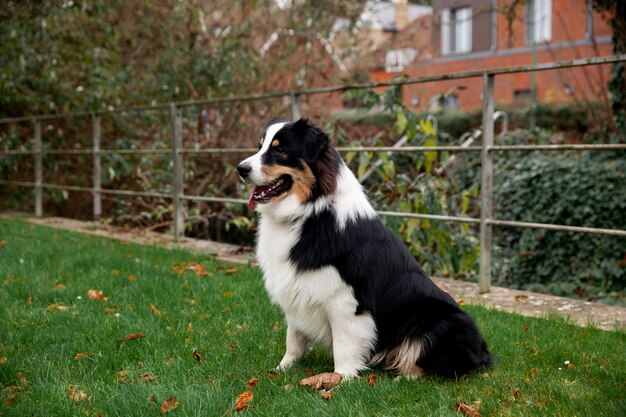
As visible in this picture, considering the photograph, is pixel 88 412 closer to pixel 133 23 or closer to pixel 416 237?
pixel 416 237

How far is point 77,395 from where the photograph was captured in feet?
10.00

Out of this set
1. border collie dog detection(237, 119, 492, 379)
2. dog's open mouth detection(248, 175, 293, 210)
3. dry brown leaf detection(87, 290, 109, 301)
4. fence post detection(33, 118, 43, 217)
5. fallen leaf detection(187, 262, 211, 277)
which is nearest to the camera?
border collie dog detection(237, 119, 492, 379)

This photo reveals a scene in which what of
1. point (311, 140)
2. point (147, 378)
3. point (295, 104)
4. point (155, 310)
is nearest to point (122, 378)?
point (147, 378)

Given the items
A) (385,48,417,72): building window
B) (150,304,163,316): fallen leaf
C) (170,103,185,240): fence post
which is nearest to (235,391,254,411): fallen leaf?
(150,304,163,316): fallen leaf

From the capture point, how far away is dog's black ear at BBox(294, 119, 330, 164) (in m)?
3.40

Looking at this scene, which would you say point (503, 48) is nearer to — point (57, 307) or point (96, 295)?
point (96, 295)

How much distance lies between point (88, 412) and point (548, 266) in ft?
18.7

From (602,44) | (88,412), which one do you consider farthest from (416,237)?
(602,44)

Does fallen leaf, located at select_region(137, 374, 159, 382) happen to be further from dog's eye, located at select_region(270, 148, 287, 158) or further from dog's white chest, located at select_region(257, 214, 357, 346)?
dog's eye, located at select_region(270, 148, 287, 158)

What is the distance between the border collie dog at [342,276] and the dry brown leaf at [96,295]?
6.36 ft

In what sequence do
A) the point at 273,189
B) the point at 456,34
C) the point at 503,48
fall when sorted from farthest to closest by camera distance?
the point at 456,34, the point at 503,48, the point at 273,189

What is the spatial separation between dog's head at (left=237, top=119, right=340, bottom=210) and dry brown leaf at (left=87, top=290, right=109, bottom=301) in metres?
2.06

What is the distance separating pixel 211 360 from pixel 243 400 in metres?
0.61

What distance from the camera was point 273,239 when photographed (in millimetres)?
3555
